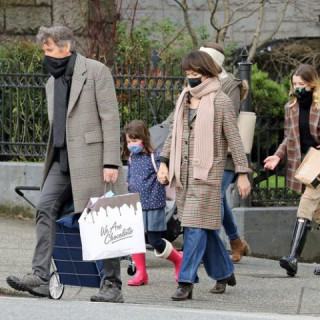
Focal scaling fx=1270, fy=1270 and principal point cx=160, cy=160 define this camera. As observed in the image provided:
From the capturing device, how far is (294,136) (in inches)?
394

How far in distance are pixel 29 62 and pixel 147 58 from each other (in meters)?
1.46

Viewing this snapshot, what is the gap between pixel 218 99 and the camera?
8617 mm

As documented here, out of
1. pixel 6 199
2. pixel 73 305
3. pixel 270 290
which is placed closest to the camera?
pixel 73 305

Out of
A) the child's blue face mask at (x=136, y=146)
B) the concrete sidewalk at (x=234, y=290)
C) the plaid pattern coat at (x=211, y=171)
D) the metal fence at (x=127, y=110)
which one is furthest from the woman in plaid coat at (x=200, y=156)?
the metal fence at (x=127, y=110)

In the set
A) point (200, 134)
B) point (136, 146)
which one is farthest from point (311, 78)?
point (200, 134)

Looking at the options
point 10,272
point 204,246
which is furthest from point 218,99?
Answer: point 10,272

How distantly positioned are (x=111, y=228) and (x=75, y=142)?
0.61 m

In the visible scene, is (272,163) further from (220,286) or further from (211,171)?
(211,171)

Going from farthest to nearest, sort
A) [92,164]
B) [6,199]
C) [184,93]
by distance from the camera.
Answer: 1. [6,199]
2. [184,93]
3. [92,164]

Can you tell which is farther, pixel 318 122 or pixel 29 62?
pixel 29 62

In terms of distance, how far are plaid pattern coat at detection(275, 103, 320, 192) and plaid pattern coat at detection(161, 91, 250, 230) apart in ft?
4.71

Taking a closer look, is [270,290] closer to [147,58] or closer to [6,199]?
[6,199]

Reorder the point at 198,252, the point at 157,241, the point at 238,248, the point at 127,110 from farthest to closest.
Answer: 1. the point at 127,110
2. the point at 238,248
3. the point at 157,241
4. the point at 198,252

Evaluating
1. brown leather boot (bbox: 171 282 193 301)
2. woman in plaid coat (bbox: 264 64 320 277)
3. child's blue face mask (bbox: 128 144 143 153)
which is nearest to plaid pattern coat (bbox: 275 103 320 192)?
woman in plaid coat (bbox: 264 64 320 277)
